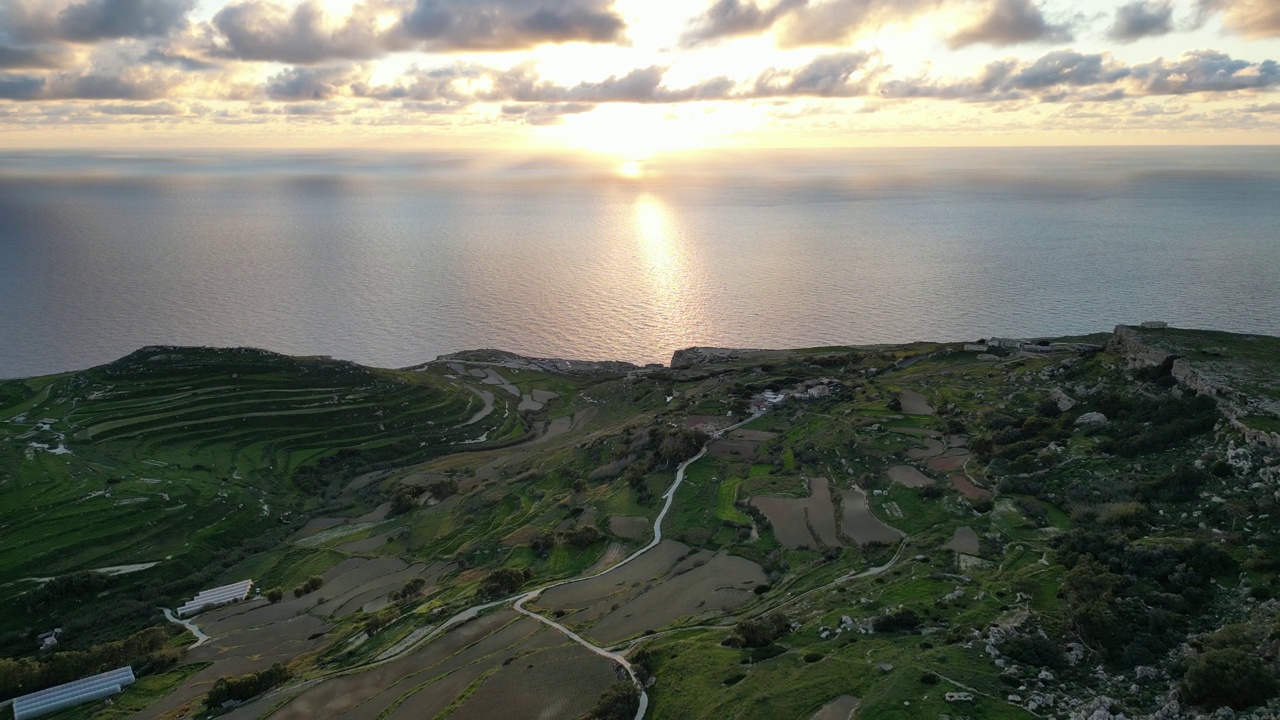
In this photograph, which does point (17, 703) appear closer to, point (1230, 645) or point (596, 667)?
point (596, 667)

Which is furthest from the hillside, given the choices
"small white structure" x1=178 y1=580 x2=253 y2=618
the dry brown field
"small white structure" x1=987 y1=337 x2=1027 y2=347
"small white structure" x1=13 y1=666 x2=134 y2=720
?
"small white structure" x1=178 y1=580 x2=253 y2=618

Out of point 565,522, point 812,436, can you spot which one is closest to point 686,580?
point 565,522

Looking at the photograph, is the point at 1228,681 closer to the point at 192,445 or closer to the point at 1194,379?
the point at 1194,379

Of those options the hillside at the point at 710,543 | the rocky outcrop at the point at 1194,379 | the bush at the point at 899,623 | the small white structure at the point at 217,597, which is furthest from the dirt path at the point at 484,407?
the bush at the point at 899,623

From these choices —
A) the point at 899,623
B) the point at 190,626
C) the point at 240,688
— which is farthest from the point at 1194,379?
the point at 190,626

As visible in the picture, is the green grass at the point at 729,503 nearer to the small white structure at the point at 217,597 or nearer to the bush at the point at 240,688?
the bush at the point at 240,688

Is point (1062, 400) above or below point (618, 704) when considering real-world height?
above
